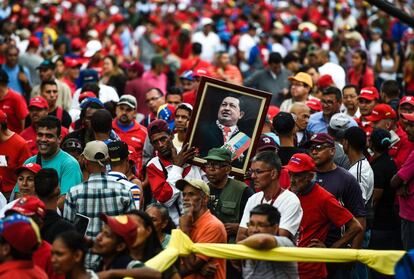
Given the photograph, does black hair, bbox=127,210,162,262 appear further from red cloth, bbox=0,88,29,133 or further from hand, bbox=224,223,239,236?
red cloth, bbox=0,88,29,133

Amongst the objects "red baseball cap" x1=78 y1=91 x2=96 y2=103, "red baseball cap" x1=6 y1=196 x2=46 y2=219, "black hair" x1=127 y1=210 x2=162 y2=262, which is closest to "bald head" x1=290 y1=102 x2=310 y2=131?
"red baseball cap" x1=78 y1=91 x2=96 y2=103

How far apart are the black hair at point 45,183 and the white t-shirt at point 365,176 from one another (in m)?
3.32

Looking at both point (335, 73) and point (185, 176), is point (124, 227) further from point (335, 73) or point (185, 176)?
point (335, 73)

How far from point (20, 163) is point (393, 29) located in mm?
17383

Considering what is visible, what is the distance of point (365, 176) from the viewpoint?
37.0ft

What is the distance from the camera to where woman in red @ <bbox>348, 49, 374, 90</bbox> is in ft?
62.6

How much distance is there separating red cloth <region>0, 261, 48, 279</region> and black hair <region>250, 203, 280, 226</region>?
1.79 meters

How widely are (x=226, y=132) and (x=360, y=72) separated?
872 centimetres

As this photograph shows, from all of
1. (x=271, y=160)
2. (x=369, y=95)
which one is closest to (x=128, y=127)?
(x=369, y=95)

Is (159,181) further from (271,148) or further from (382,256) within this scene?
(382,256)

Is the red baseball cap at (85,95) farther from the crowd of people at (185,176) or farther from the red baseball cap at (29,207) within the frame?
the red baseball cap at (29,207)

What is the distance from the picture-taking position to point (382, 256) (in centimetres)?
855

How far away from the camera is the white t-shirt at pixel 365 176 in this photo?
36.9 ft

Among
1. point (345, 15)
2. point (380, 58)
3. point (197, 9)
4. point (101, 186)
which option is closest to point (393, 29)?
point (345, 15)
